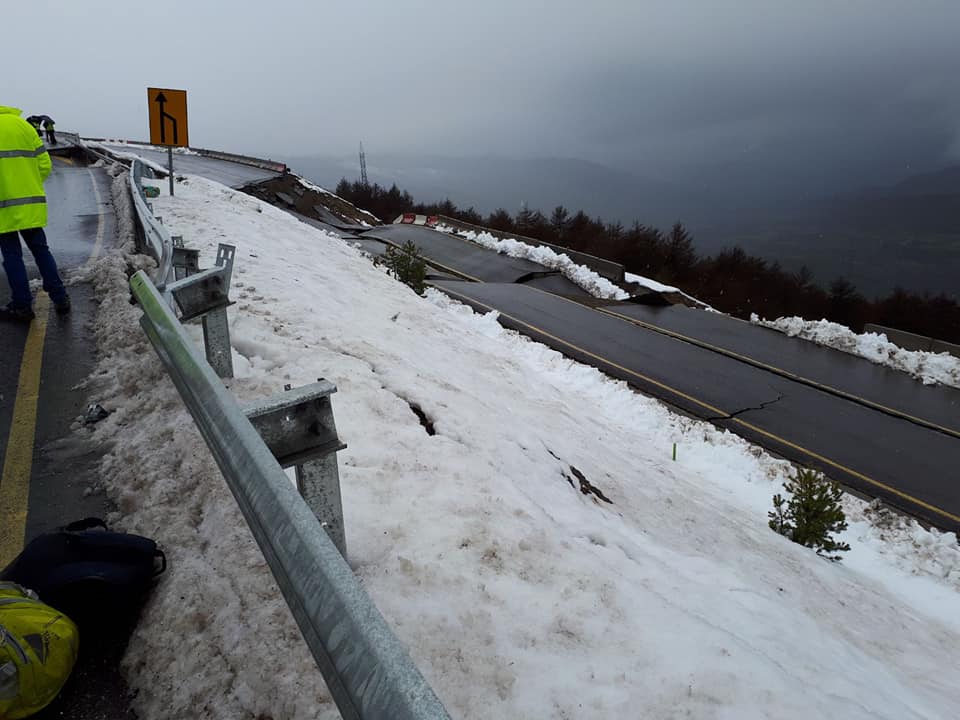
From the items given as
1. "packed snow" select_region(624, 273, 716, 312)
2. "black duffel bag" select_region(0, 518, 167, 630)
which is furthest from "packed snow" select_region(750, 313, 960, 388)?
"black duffel bag" select_region(0, 518, 167, 630)

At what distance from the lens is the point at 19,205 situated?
19.8 feet

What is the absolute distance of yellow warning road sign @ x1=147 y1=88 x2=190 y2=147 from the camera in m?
11.5

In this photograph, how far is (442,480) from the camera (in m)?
4.34

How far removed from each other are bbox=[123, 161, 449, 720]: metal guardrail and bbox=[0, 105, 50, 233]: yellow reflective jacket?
5.10 metres

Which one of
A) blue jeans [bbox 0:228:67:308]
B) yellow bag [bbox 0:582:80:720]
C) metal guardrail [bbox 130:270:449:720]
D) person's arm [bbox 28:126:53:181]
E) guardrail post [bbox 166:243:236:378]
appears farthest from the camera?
person's arm [bbox 28:126:53:181]

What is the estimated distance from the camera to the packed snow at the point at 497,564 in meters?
2.60

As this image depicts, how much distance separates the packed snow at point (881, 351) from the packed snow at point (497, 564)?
23.2 ft

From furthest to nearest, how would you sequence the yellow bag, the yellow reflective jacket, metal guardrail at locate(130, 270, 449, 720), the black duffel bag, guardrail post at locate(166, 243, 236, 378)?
1. the yellow reflective jacket
2. guardrail post at locate(166, 243, 236, 378)
3. the black duffel bag
4. the yellow bag
5. metal guardrail at locate(130, 270, 449, 720)

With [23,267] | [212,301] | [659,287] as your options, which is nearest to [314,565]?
[212,301]

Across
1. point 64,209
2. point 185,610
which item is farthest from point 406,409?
point 64,209

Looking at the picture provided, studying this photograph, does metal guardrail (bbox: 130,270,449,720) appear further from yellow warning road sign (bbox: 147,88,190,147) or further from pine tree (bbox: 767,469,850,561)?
yellow warning road sign (bbox: 147,88,190,147)

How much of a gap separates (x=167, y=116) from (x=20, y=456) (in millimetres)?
10442

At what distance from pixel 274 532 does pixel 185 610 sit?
129cm

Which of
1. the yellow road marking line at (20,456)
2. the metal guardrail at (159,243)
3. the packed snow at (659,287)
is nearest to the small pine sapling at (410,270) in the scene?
the metal guardrail at (159,243)
